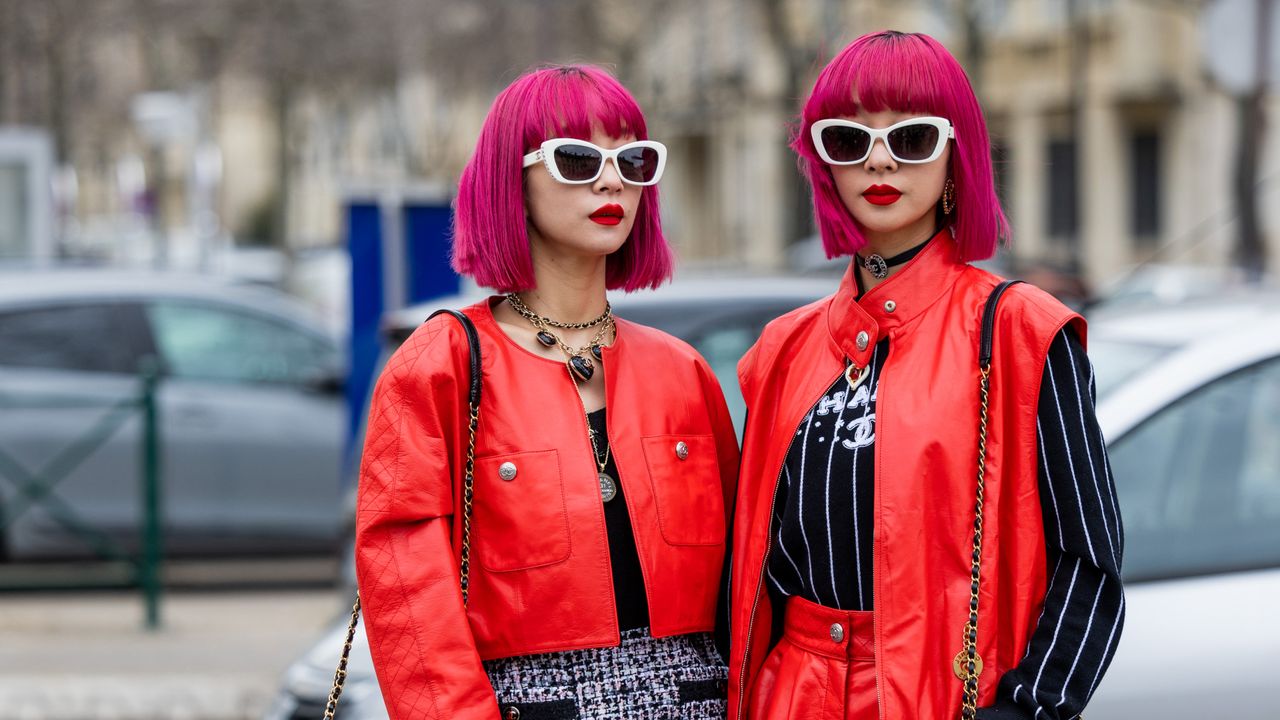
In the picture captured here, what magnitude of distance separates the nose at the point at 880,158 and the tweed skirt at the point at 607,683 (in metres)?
0.79

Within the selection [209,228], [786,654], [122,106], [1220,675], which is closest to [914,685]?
[786,654]

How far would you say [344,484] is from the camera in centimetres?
834

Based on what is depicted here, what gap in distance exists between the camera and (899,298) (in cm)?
250

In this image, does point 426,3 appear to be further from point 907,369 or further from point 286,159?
point 907,369

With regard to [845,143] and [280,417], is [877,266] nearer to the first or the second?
[845,143]

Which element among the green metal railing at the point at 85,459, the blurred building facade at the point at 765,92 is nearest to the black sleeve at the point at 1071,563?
the green metal railing at the point at 85,459

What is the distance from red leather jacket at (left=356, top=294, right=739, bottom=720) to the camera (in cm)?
238

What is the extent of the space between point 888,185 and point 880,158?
0.04 meters

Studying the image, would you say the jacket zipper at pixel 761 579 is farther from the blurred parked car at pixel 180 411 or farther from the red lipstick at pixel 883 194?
the blurred parked car at pixel 180 411

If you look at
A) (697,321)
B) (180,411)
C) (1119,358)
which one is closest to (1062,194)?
(180,411)

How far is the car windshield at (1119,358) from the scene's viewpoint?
11.9 ft

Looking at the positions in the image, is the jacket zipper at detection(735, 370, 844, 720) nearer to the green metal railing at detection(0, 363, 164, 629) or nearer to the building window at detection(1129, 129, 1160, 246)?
the green metal railing at detection(0, 363, 164, 629)

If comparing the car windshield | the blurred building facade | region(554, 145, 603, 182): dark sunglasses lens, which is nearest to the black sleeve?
region(554, 145, 603, 182): dark sunglasses lens

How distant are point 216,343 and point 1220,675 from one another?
633 centimetres
